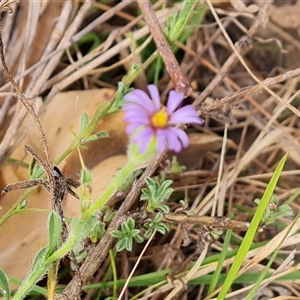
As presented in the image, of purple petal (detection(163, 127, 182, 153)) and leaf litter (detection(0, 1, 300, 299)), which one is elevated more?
purple petal (detection(163, 127, 182, 153))

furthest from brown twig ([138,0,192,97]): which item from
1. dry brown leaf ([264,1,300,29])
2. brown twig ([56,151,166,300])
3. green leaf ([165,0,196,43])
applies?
dry brown leaf ([264,1,300,29])

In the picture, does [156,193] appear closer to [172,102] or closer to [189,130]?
[172,102]

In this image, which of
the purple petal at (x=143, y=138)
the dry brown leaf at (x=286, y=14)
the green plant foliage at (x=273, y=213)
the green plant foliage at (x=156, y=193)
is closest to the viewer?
the purple petal at (x=143, y=138)

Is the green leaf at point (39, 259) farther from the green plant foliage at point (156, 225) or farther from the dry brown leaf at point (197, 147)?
the dry brown leaf at point (197, 147)

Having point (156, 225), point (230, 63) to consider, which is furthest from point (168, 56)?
point (156, 225)

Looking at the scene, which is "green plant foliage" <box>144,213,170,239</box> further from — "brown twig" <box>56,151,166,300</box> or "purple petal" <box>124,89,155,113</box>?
"purple petal" <box>124,89,155,113</box>

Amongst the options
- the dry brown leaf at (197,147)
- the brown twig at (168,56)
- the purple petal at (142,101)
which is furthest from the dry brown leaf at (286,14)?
the purple petal at (142,101)

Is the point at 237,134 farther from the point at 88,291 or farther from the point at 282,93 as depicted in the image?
the point at 88,291
